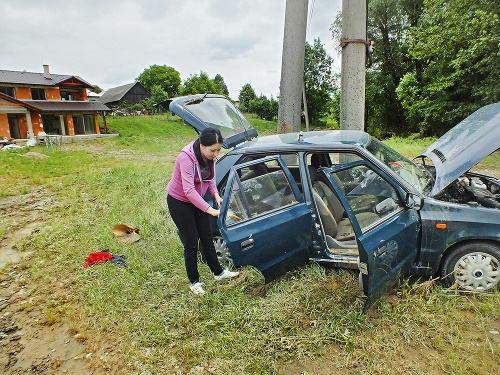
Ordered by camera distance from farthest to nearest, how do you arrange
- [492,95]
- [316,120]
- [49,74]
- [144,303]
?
1. [316,120]
2. [49,74]
3. [492,95]
4. [144,303]

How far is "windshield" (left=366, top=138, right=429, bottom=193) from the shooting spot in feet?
10.9

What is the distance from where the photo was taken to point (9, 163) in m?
14.6

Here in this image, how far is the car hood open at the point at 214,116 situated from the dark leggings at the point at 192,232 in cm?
104

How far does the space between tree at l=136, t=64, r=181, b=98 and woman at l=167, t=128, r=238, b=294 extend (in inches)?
2708

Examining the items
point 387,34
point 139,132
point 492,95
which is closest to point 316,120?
point 387,34

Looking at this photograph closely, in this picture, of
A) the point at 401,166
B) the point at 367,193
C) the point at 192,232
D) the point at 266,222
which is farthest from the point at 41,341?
the point at 401,166

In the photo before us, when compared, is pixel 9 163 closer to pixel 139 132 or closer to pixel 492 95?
pixel 139 132

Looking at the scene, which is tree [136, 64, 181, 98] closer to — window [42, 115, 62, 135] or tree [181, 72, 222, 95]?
tree [181, 72, 222, 95]

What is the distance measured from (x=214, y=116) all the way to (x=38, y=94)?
102ft

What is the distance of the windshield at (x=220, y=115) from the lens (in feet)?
13.9

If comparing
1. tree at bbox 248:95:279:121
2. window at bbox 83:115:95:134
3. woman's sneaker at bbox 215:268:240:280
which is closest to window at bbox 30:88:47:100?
window at bbox 83:115:95:134

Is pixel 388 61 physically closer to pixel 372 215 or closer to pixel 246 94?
pixel 372 215

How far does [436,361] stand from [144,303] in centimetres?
279

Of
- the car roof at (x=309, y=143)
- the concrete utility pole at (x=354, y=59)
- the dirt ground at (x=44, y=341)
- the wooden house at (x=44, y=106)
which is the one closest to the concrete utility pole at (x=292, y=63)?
the concrete utility pole at (x=354, y=59)
